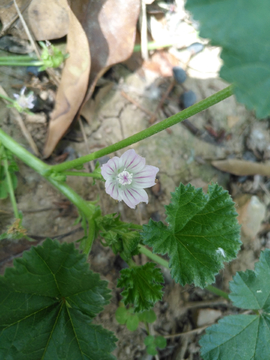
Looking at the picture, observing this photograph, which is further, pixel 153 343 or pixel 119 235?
pixel 153 343

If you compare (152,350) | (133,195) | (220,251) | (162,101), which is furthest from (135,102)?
(152,350)

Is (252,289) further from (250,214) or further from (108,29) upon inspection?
(108,29)

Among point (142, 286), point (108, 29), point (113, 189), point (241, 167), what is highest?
A: point (108, 29)

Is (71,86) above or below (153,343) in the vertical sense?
above

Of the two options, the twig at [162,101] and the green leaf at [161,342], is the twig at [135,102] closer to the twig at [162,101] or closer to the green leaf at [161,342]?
the twig at [162,101]

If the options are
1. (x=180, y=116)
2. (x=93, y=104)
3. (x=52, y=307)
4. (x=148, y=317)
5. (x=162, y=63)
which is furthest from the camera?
(x=162, y=63)

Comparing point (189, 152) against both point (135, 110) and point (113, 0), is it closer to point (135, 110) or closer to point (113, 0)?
point (135, 110)

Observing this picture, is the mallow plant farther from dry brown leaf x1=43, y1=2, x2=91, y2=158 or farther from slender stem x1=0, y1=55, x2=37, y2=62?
slender stem x1=0, y1=55, x2=37, y2=62
